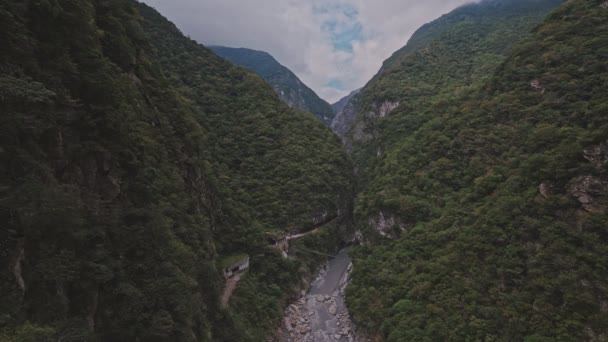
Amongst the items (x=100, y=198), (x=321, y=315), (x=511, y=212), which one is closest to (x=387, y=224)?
(x=321, y=315)

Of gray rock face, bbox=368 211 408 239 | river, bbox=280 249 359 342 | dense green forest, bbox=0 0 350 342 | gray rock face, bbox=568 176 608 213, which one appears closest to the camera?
dense green forest, bbox=0 0 350 342

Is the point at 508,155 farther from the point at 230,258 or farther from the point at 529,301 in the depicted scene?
the point at 230,258

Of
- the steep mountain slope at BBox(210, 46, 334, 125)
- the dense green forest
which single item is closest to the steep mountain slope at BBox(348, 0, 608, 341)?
the dense green forest

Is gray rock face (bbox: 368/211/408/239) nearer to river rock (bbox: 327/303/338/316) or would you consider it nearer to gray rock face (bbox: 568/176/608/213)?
river rock (bbox: 327/303/338/316)

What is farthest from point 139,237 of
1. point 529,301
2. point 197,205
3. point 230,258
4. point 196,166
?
point 529,301

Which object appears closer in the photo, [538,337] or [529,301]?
[538,337]

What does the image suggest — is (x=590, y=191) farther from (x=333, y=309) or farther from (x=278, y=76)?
(x=278, y=76)

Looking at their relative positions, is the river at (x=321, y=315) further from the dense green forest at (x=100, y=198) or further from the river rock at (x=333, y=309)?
the dense green forest at (x=100, y=198)
